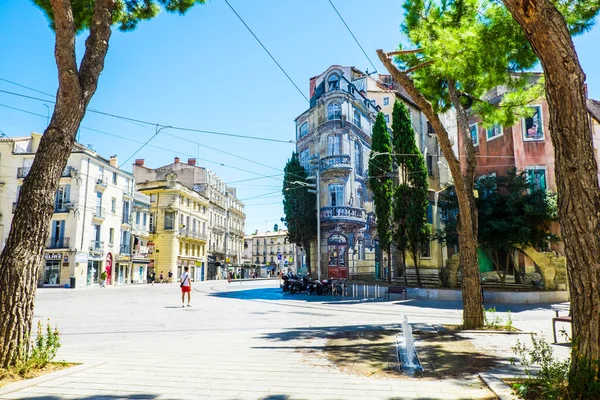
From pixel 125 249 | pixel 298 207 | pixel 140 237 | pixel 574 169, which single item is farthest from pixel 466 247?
pixel 140 237

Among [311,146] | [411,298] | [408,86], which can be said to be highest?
[311,146]

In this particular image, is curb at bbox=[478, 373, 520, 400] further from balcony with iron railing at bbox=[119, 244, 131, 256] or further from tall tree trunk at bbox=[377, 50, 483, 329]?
balcony with iron railing at bbox=[119, 244, 131, 256]

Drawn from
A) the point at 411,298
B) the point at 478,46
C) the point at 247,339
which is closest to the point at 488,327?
the point at 247,339

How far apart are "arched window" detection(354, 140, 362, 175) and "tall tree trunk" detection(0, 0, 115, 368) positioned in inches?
1169

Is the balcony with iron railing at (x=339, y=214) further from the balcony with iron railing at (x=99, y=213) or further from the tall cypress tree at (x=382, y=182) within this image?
the balcony with iron railing at (x=99, y=213)

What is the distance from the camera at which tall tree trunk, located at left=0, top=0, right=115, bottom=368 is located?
5191 mm

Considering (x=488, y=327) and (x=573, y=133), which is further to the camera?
(x=488, y=327)

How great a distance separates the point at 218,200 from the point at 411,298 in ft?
173

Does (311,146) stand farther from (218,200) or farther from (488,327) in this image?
(218,200)

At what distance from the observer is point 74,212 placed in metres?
37.5

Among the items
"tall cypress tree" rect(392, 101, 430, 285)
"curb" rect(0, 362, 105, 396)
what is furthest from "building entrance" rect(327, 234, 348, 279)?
"curb" rect(0, 362, 105, 396)

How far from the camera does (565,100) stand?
15.0ft

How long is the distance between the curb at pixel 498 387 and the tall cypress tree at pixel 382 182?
20811mm

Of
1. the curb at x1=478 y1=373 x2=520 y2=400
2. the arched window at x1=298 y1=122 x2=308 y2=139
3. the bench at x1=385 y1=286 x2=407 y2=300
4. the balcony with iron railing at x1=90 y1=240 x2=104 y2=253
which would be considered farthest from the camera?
the balcony with iron railing at x1=90 y1=240 x2=104 y2=253
